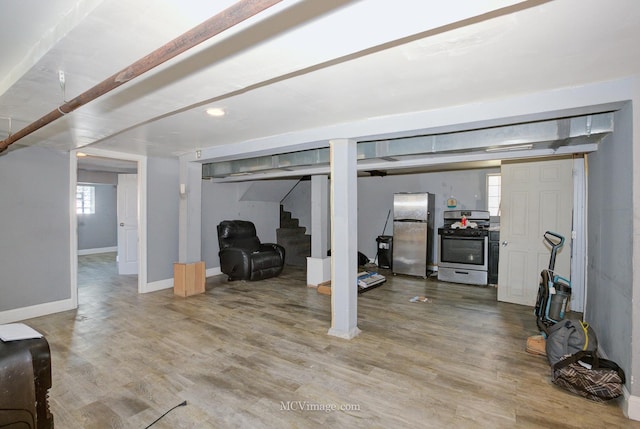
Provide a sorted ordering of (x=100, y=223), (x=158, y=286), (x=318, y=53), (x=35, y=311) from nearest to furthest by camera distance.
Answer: (x=318, y=53)
(x=35, y=311)
(x=158, y=286)
(x=100, y=223)

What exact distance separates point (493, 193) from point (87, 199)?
10397mm

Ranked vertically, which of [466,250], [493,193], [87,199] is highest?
[493,193]

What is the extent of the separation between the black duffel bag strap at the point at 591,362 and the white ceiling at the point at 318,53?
1.90m

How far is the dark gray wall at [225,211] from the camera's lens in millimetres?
6238

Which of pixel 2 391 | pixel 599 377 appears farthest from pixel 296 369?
pixel 599 377

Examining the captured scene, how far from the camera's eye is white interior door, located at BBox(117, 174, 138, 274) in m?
6.21

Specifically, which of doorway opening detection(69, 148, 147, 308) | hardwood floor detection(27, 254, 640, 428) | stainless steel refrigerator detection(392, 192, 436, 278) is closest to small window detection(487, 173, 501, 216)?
stainless steel refrigerator detection(392, 192, 436, 278)

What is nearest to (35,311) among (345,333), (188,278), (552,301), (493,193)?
(188,278)

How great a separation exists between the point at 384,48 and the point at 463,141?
173 cm

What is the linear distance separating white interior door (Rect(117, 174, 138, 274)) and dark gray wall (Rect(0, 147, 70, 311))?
1969mm

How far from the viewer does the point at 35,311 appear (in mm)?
3922

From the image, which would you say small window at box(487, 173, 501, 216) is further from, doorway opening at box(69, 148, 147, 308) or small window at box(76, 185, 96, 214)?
small window at box(76, 185, 96, 214)

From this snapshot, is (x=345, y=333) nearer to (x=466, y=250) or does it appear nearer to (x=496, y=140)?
(x=496, y=140)

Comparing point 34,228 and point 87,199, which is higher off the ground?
point 87,199
